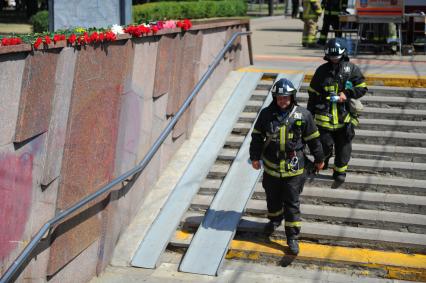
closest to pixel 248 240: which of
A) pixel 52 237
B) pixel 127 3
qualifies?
pixel 52 237

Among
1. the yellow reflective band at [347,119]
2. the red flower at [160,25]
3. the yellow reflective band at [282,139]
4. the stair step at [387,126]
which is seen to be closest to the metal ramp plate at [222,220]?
the stair step at [387,126]

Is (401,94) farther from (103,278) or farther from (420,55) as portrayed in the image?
(420,55)

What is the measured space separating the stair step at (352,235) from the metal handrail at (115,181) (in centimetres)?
130

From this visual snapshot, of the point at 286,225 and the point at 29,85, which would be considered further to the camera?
the point at 286,225

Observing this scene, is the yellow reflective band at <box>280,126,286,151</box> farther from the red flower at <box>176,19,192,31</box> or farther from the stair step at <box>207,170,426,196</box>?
the red flower at <box>176,19,192,31</box>

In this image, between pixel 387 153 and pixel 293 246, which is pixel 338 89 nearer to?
pixel 387 153

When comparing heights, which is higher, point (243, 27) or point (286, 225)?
point (243, 27)

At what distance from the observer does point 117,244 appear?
23.7ft

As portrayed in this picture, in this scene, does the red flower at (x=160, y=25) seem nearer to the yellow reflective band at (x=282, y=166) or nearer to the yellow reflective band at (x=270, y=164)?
the yellow reflective band at (x=270, y=164)

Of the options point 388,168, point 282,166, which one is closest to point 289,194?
point 282,166

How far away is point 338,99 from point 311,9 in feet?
30.4

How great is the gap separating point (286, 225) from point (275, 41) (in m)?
14.8

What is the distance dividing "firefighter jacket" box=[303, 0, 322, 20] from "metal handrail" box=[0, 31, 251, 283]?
231 inches

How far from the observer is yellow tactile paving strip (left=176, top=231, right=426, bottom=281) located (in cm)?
645
